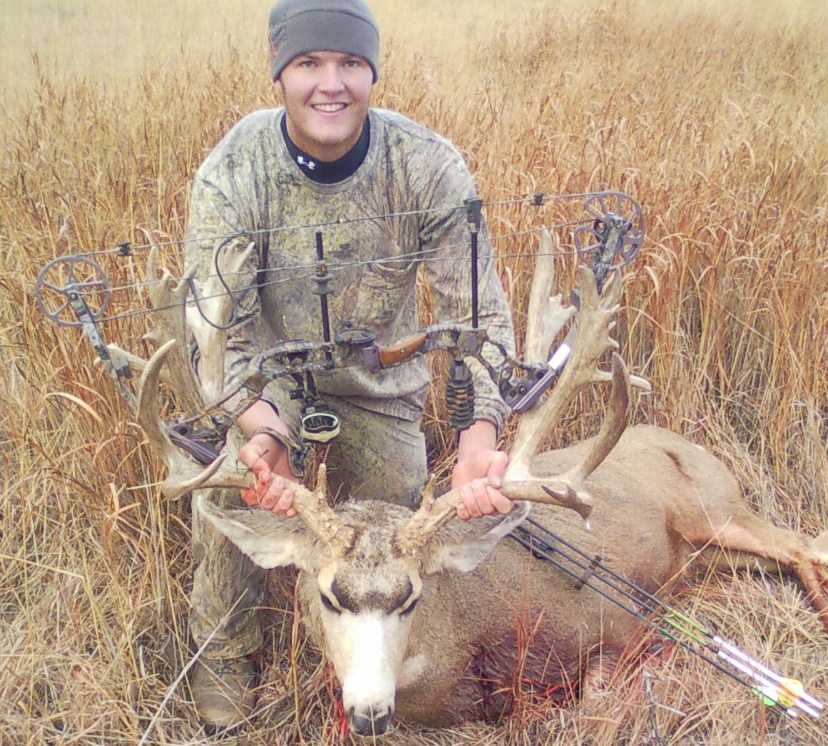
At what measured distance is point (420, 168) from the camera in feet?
9.35


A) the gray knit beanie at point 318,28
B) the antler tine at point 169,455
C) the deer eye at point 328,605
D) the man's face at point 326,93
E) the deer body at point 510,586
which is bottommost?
the deer body at point 510,586

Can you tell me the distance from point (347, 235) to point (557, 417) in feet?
3.28

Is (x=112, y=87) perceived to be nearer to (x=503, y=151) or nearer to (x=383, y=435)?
(x=503, y=151)

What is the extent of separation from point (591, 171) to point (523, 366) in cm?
199

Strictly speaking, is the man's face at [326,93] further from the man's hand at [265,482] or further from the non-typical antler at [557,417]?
the man's hand at [265,482]

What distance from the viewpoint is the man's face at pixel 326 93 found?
2.54m

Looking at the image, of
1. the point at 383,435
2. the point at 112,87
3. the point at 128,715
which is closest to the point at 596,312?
the point at 383,435

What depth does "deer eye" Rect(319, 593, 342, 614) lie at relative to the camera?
214 cm

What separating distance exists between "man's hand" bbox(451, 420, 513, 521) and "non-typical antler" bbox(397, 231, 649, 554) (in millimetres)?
27

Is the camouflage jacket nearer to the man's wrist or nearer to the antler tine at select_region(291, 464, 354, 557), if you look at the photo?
the man's wrist

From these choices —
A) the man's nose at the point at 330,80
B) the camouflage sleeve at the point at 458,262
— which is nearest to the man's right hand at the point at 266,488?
the camouflage sleeve at the point at 458,262

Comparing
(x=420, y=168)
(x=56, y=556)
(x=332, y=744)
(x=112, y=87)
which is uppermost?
(x=420, y=168)

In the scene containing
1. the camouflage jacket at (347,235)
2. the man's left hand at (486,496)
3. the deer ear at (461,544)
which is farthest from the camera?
the camouflage jacket at (347,235)

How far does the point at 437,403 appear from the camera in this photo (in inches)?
142
